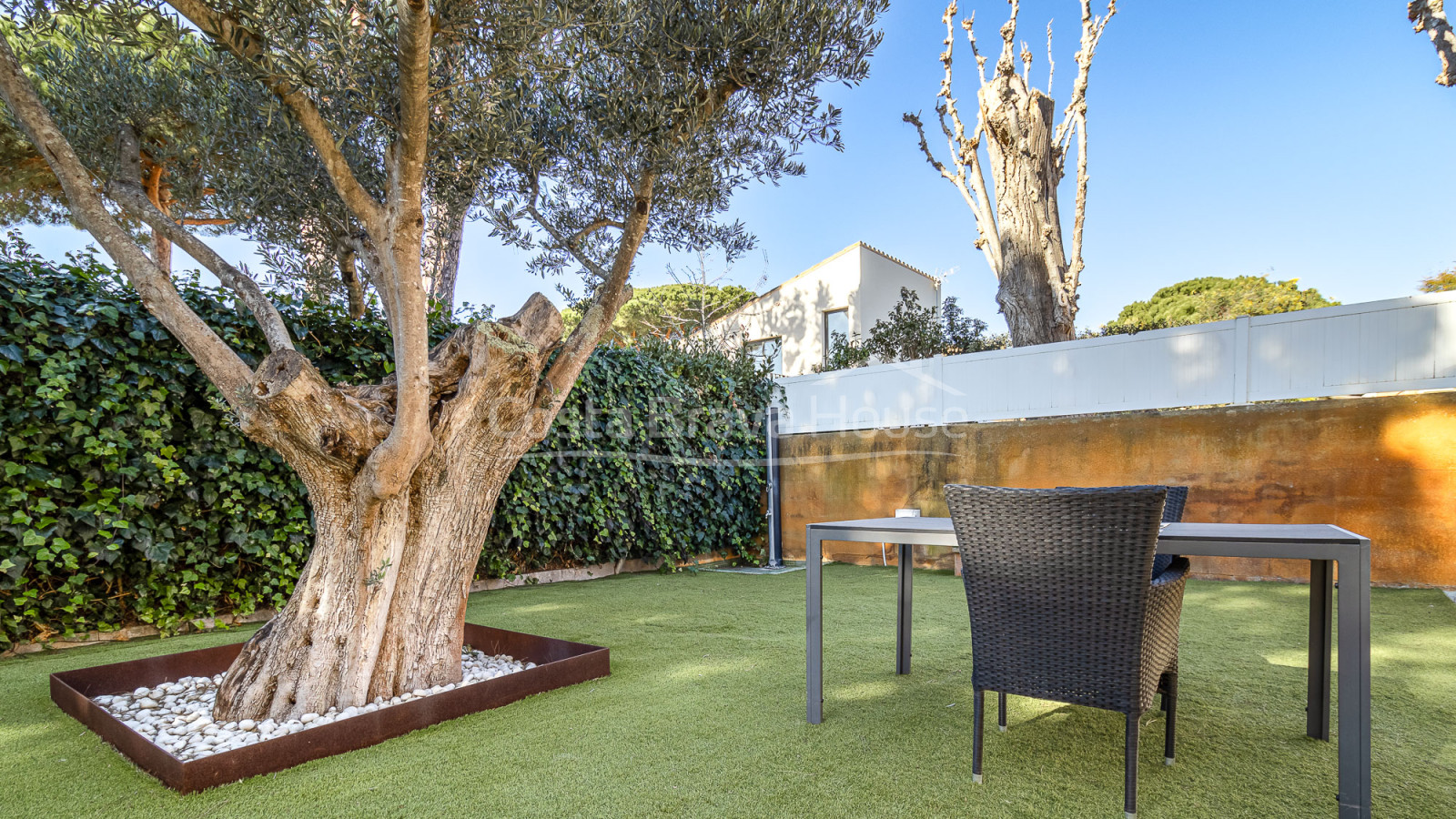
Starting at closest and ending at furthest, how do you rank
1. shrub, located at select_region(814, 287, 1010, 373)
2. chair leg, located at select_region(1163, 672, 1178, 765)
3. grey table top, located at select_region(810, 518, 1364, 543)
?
grey table top, located at select_region(810, 518, 1364, 543) → chair leg, located at select_region(1163, 672, 1178, 765) → shrub, located at select_region(814, 287, 1010, 373)

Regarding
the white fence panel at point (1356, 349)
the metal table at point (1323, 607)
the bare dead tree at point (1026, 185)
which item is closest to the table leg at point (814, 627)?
the metal table at point (1323, 607)

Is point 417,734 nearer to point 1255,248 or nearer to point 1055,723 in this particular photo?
point 1055,723

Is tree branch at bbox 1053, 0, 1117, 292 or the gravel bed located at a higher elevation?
tree branch at bbox 1053, 0, 1117, 292

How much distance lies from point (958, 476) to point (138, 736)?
572 cm

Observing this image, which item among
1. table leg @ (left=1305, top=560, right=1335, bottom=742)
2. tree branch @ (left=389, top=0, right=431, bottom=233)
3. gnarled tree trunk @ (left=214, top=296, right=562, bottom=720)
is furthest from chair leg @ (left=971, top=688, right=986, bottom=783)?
tree branch @ (left=389, top=0, right=431, bottom=233)

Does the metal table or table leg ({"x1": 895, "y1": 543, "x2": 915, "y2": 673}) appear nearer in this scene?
the metal table

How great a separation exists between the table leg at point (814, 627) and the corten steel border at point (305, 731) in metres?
1.04

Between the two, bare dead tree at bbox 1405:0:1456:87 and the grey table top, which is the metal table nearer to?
the grey table top

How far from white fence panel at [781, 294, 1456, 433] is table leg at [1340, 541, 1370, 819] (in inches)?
164

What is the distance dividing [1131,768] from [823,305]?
47.2ft

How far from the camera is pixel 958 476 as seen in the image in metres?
6.21

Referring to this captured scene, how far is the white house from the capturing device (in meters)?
15.1

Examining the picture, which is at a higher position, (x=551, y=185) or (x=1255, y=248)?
(x=1255, y=248)

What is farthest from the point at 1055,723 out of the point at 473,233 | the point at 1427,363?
the point at 473,233
